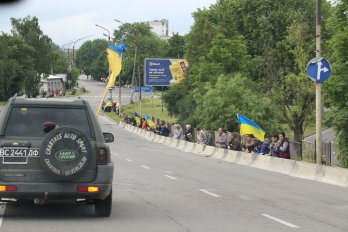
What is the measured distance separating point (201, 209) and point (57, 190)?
361cm

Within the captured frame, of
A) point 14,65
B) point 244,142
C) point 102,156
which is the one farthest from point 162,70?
point 102,156

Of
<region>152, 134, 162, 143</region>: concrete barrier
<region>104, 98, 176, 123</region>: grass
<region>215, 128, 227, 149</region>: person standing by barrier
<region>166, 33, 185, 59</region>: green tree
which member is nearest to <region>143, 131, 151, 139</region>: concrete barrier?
<region>152, 134, 162, 143</region>: concrete barrier

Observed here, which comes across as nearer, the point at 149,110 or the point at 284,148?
the point at 284,148

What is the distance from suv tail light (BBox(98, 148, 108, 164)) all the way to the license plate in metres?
0.95

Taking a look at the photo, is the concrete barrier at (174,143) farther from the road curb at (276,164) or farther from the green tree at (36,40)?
the green tree at (36,40)

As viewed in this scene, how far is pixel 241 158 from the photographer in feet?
112

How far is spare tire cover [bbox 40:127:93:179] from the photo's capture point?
37.6ft

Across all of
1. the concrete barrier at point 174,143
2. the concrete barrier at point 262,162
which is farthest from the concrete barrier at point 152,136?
the concrete barrier at point 262,162

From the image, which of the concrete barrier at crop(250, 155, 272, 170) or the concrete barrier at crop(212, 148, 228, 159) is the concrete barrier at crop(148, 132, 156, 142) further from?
the concrete barrier at crop(250, 155, 272, 170)

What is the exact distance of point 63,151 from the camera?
37.6 feet

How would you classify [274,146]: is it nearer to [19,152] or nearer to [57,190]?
[57,190]

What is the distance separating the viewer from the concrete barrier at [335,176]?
22.1 m

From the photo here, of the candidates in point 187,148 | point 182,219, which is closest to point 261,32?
point 187,148

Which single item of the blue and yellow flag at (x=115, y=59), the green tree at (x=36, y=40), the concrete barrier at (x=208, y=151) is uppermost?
the green tree at (x=36, y=40)
